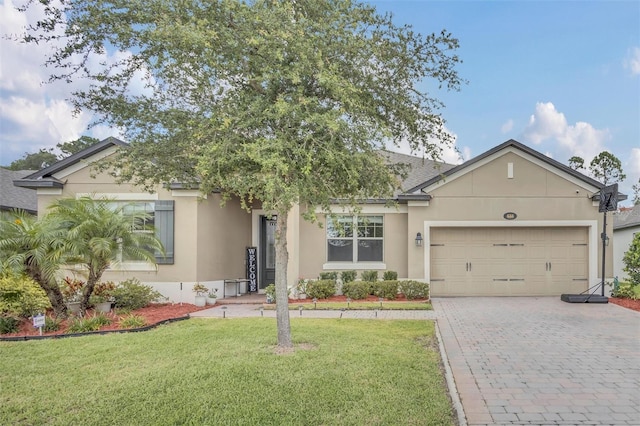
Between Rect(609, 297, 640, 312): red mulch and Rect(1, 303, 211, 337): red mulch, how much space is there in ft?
38.5

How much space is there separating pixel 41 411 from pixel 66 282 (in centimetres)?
697

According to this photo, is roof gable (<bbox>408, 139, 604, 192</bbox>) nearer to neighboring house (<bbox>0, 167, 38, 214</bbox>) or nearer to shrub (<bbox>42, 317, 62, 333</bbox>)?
shrub (<bbox>42, 317, 62, 333</bbox>)

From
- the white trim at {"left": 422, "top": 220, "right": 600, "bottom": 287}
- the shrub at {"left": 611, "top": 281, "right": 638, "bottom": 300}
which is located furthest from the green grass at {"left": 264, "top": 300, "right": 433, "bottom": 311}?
the shrub at {"left": 611, "top": 281, "right": 638, "bottom": 300}

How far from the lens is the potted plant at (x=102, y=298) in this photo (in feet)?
32.6

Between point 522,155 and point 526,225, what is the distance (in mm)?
2270

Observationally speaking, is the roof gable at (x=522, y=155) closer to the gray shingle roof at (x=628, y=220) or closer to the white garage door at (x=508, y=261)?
the white garage door at (x=508, y=261)

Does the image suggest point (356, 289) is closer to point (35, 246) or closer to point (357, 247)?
point (357, 247)

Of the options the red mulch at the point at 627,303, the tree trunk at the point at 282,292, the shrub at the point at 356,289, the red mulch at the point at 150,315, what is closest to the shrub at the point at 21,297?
the red mulch at the point at 150,315

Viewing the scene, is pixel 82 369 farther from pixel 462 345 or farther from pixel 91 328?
pixel 462 345

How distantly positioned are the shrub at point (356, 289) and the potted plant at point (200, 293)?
4284 millimetres

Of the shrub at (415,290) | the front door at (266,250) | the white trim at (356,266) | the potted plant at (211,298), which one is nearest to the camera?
the potted plant at (211,298)

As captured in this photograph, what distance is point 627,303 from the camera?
37.3 ft

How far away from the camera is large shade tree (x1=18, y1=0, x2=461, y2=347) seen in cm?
506

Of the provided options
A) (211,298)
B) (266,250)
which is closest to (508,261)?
(266,250)
